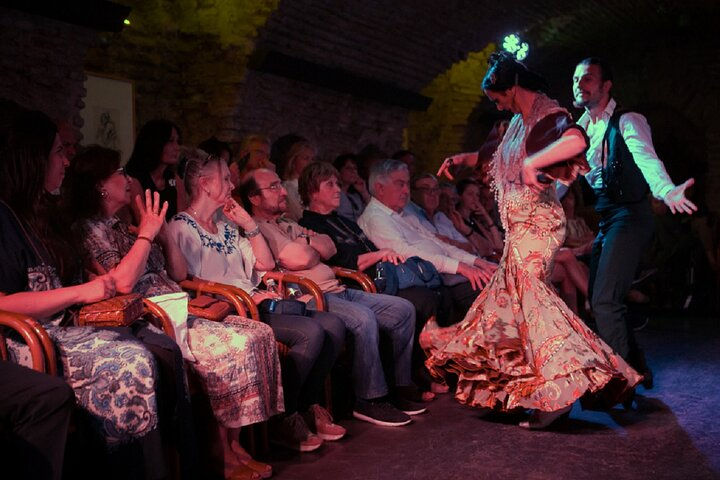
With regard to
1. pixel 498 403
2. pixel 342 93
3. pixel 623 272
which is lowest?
pixel 498 403

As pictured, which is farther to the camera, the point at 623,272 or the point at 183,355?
the point at 623,272

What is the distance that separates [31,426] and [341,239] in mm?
2596

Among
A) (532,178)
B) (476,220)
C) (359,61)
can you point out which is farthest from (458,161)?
(359,61)

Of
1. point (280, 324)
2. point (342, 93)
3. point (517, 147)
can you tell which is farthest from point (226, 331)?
point (342, 93)

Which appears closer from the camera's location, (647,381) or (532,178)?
(532,178)

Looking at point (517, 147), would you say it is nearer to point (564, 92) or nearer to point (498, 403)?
point (498, 403)

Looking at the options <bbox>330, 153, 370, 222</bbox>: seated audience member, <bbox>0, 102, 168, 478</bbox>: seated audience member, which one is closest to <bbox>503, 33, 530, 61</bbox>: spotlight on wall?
<bbox>330, 153, 370, 222</bbox>: seated audience member

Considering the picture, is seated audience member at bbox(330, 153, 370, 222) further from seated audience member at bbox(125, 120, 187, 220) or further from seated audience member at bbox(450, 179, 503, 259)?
seated audience member at bbox(125, 120, 187, 220)

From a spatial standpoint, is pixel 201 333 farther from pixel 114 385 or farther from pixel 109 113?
pixel 109 113

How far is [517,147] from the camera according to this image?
3.88m

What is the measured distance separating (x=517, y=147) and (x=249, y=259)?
1.40m


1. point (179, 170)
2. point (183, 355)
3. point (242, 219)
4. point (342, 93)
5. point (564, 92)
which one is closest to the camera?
point (183, 355)

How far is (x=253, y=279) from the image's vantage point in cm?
402

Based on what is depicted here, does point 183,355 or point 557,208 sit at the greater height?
point 557,208
